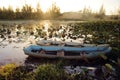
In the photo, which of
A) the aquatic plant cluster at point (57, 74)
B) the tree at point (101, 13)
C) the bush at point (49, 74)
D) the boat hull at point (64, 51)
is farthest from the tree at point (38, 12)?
the bush at point (49, 74)

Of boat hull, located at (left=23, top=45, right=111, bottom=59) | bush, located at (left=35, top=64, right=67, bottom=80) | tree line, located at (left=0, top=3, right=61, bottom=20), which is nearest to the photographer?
bush, located at (left=35, top=64, right=67, bottom=80)

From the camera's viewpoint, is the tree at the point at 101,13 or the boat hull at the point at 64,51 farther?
the tree at the point at 101,13

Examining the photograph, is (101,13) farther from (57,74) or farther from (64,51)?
(57,74)

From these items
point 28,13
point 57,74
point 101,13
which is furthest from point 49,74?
point 101,13

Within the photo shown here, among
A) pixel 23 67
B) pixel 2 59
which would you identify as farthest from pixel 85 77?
pixel 2 59

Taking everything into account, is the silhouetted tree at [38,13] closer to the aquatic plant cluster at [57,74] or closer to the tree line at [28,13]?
the tree line at [28,13]

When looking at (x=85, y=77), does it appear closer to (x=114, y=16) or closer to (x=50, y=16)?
(x=50, y=16)

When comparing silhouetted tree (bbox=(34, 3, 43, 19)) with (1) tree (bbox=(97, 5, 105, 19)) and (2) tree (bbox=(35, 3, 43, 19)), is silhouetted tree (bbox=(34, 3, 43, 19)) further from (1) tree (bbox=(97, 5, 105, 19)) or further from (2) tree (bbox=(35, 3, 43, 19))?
(1) tree (bbox=(97, 5, 105, 19))

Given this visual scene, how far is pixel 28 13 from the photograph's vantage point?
46.6 m

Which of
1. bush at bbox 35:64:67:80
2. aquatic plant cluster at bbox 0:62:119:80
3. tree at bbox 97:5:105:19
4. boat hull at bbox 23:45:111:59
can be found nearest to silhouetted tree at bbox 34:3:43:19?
tree at bbox 97:5:105:19

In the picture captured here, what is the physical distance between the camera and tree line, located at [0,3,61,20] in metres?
44.4

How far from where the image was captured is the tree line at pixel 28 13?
44375 millimetres

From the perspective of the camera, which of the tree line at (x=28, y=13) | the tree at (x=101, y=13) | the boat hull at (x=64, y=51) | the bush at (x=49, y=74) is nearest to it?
the bush at (x=49, y=74)

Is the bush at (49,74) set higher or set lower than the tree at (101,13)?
lower
